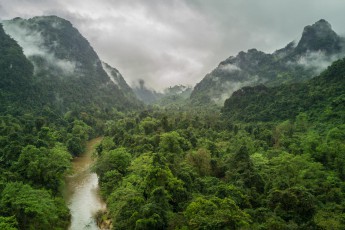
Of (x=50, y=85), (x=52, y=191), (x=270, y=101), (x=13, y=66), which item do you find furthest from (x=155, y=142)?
(x=50, y=85)

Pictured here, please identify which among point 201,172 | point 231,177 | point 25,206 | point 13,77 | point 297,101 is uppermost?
point 297,101

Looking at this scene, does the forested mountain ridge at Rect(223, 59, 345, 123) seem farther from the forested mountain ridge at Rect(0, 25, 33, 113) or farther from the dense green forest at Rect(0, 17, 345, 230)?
the forested mountain ridge at Rect(0, 25, 33, 113)

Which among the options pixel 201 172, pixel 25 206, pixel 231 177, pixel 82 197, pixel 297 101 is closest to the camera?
pixel 25 206

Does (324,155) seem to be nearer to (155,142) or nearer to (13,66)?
(155,142)

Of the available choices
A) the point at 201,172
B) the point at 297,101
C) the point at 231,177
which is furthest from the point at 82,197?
the point at 297,101

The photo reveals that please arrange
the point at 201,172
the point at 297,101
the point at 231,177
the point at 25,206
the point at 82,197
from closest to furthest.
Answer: the point at 25,206
the point at 231,177
the point at 201,172
the point at 82,197
the point at 297,101

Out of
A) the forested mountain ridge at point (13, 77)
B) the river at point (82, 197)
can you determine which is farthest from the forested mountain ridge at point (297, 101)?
the forested mountain ridge at point (13, 77)

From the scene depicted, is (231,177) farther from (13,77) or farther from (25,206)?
(13,77)

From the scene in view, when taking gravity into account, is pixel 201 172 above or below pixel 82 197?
above
